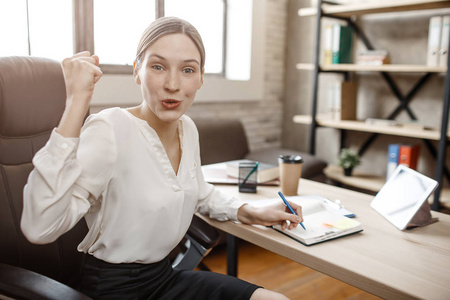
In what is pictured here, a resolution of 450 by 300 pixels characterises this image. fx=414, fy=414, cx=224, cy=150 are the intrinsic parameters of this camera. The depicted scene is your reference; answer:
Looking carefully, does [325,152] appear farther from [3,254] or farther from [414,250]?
[3,254]

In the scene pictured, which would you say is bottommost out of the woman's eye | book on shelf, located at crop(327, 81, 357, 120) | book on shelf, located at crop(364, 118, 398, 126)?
book on shelf, located at crop(364, 118, 398, 126)

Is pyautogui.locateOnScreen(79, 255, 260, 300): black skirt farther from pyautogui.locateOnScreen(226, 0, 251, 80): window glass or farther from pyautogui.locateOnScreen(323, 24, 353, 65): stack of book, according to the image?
pyautogui.locateOnScreen(226, 0, 251, 80): window glass

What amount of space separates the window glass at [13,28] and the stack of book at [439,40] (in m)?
2.56

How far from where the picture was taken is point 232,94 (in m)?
3.44

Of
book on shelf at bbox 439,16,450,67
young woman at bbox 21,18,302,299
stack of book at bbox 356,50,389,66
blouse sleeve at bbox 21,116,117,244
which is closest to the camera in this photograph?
blouse sleeve at bbox 21,116,117,244

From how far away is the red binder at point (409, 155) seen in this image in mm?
2904

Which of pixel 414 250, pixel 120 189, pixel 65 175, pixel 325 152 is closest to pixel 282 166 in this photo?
pixel 414 250

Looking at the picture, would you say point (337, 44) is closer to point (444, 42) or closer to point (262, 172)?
point (444, 42)

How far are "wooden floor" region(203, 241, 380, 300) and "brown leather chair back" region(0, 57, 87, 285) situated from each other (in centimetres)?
130

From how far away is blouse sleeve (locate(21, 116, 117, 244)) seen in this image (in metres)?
0.82

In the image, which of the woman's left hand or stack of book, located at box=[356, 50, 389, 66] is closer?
the woman's left hand

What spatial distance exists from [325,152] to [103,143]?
3.09 m

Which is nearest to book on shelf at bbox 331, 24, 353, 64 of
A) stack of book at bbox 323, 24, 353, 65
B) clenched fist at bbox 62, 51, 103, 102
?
stack of book at bbox 323, 24, 353, 65

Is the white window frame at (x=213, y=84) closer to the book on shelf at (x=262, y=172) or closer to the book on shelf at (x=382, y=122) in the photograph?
the book on shelf at (x=382, y=122)
